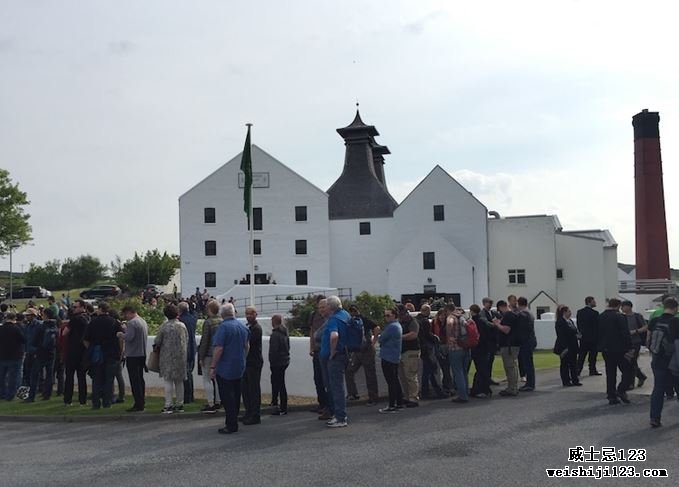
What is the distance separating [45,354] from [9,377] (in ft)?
3.30

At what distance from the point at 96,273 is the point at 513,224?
46.8 metres

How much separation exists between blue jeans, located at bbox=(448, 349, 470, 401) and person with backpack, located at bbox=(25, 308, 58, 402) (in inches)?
319

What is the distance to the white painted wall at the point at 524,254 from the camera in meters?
49.0

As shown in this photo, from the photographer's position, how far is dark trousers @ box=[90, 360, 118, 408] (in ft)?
42.1

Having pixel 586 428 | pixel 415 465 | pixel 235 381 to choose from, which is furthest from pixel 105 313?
pixel 586 428

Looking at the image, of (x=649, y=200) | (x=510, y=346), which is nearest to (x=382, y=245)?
(x=649, y=200)

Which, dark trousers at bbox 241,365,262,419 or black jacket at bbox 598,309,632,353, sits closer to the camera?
dark trousers at bbox 241,365,262,419

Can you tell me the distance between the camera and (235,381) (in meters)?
10.6

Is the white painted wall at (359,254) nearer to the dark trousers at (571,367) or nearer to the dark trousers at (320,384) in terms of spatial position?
the dark trousers at (571,367)

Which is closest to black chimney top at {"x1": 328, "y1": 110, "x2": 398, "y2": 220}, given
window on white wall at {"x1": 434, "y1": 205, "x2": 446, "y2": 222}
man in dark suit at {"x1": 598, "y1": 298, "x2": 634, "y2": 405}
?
window on white wall at {"x1": 434, "y1": 205, "x2": 446, "y2": 222}

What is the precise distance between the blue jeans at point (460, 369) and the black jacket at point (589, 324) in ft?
11.6

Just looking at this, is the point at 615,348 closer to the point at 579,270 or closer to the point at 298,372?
the point at 298,372

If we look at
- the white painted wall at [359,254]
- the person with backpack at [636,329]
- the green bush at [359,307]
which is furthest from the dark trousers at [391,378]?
the white painted wall at [359,254]

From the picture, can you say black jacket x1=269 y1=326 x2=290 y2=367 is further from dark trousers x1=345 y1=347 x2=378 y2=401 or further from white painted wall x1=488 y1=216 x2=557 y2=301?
white painted wall x1=488 y1=216 x2=557 y2=301
